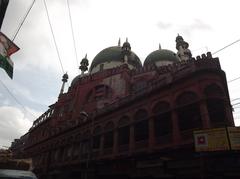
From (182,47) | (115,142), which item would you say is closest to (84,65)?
(182,47)

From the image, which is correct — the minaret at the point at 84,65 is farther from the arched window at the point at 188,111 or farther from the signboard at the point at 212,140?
the signboard at the point at 212,140

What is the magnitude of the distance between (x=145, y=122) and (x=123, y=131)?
10.0 feet

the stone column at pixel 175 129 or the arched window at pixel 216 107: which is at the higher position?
the arched window at pixel 216 107

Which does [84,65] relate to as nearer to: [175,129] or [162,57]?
→ [162,57]

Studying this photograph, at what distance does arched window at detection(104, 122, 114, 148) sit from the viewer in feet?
81.3

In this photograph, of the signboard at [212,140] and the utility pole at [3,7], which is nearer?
the utility pole at [3,7]

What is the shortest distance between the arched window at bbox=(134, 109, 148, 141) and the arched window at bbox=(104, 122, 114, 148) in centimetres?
349

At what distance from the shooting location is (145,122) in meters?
21.7

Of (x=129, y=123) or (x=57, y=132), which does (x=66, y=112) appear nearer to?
(x=57, y=132)

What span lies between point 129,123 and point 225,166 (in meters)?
10.0

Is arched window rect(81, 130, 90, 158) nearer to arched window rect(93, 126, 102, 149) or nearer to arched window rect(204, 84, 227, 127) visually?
arched window rect(93, 126, 102, 149)

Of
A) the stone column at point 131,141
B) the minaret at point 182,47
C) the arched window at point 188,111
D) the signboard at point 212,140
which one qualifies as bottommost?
the signboard at point 212,140

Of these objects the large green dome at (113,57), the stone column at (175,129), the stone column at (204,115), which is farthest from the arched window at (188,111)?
the large green dome at (113,57)

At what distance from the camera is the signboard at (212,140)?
14688 millimetres
